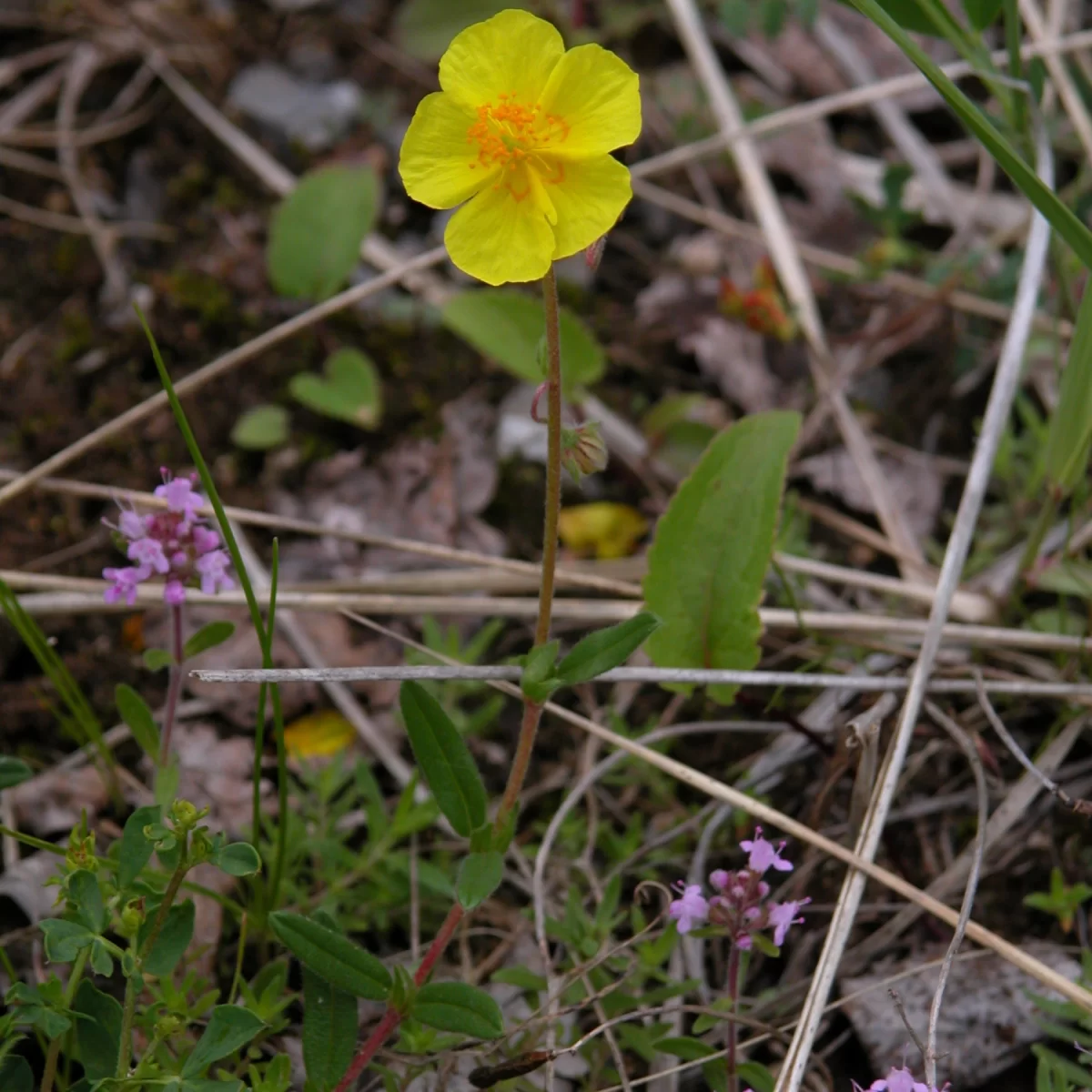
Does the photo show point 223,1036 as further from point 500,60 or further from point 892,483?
point 892,483

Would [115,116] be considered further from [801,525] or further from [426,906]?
[426,906]

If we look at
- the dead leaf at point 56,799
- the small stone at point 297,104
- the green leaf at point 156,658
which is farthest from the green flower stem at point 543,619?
the small stone at point 297,104

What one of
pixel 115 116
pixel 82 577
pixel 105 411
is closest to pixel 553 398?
pixel 82 577

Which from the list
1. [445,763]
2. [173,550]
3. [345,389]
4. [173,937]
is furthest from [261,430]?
[173,937]

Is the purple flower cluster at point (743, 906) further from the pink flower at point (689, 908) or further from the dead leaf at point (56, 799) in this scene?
the dead leaf at point (56, 799)

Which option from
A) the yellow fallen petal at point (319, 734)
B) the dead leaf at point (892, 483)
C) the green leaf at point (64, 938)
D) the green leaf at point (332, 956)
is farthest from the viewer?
the dead leaf at point (892, 483)

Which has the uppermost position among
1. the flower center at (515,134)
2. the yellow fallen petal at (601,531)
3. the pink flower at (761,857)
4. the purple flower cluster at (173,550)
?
the flower center at (515,134)

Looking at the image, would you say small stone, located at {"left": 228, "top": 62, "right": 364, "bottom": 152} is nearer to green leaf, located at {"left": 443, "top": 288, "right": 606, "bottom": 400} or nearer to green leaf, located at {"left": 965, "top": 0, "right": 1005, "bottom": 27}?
green leaf, located at {"left": 443, "top": 288, "right": 606, "bottom": 400}
